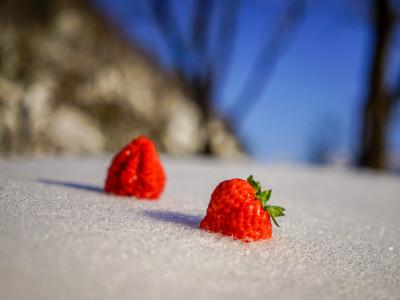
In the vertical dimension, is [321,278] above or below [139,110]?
below

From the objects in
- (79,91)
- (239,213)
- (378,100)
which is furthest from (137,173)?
(378,100)

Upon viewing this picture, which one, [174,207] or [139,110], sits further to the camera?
[139,110]

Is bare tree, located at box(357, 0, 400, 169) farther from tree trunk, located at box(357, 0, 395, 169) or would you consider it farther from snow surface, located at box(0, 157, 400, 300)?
snow surface, located at box(0, 157, 400, 300)

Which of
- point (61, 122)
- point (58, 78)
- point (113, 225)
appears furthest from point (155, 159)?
point (58, 78)

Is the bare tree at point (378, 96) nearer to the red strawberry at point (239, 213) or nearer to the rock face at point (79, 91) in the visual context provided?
the rock face at point (79, 91)

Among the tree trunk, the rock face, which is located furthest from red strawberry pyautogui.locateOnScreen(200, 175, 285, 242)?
the tree trunk

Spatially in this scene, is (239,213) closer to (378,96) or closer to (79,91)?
(79,91)

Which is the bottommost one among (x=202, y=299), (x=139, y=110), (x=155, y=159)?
(x=202, y=299)

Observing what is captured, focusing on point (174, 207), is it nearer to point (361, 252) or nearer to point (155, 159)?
point (155, 159)
